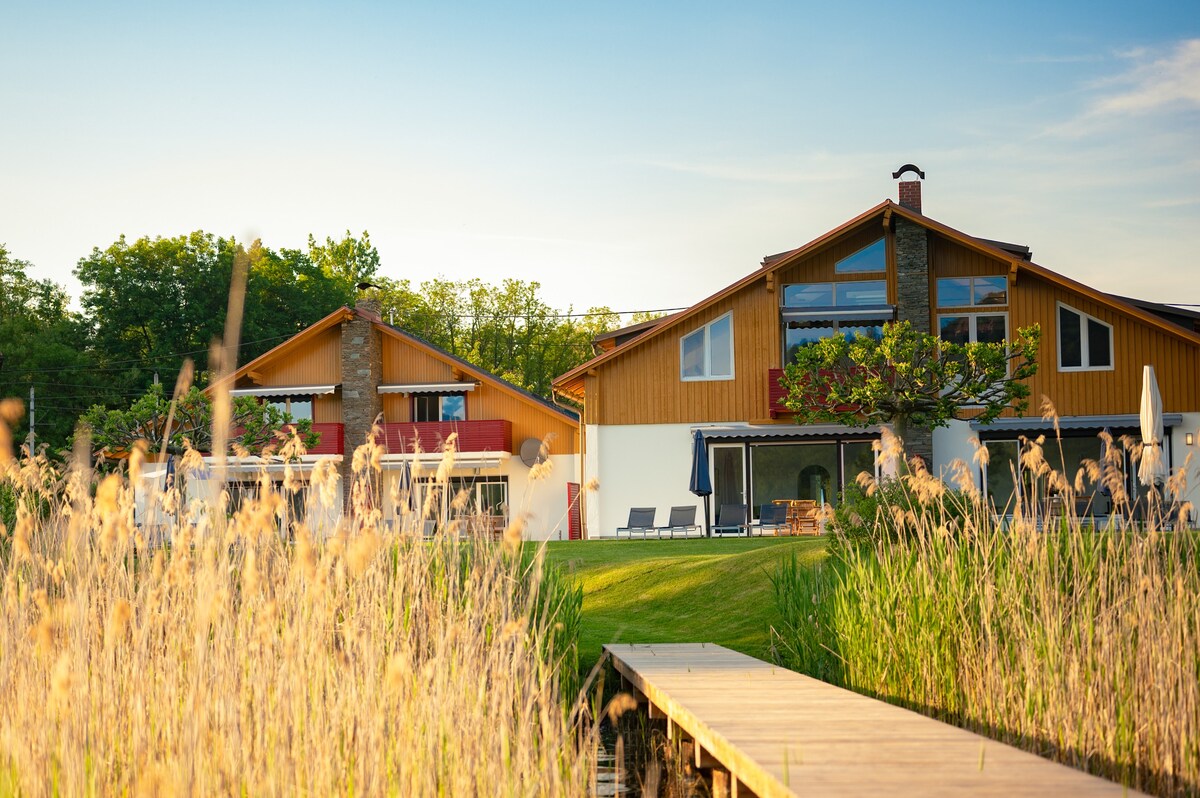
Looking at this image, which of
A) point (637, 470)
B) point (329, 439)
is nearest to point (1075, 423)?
point (637, 470)

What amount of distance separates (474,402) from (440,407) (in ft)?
2.80

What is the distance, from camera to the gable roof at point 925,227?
77.9 feet

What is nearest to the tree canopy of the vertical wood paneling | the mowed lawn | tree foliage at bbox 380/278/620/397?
tree foliage at bbox 380/278/620/397

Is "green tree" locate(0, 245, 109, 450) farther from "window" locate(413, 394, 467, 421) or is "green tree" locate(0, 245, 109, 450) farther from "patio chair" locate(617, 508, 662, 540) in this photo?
"patio chair" locate(617, 508, 662, 540)

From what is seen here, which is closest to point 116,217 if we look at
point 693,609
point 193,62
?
point 193,62

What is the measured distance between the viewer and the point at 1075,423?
79.1 ft

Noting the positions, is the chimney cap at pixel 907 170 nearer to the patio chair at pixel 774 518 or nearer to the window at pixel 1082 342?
the window at pixel 1082 342

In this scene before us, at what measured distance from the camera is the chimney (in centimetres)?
2636

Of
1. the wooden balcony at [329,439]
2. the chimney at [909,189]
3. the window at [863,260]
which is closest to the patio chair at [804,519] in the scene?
the window at [863,260]

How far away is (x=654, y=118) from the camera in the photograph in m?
21.7

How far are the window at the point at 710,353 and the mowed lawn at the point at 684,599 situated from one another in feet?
32.1

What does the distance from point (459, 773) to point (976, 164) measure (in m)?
20.9

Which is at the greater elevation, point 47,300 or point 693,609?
point 47,300

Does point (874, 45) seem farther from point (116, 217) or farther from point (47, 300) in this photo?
A: point (47, 300)
